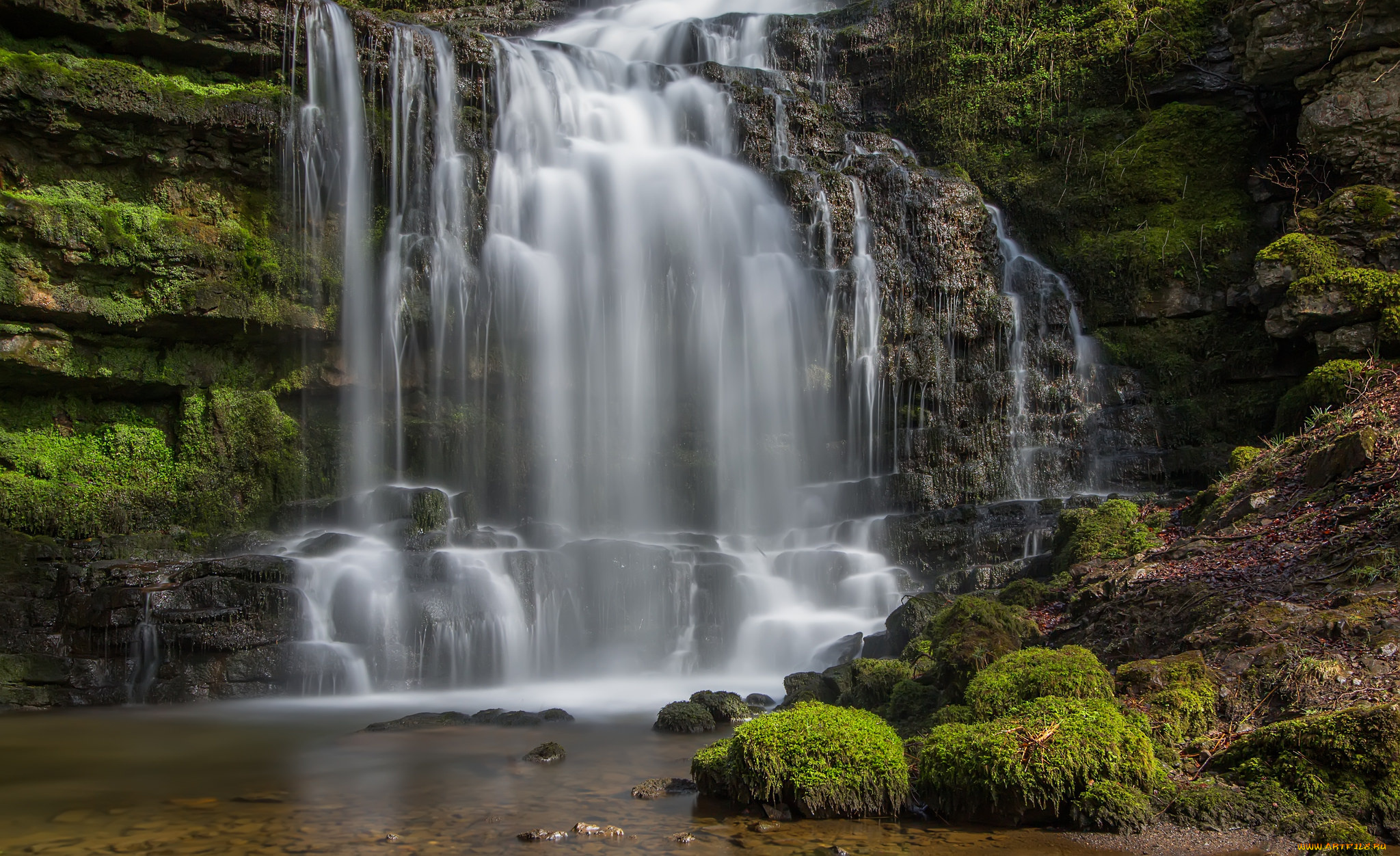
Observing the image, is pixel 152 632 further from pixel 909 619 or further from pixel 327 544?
pixel 909 619

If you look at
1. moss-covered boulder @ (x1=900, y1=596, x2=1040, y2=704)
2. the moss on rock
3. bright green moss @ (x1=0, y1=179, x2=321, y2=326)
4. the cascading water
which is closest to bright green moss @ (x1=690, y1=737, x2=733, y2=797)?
moss-covered boulder @ (x1=900, y1=596, x2=1040, y2=704)

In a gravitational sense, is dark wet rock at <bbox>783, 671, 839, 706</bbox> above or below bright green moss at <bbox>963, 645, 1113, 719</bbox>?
below

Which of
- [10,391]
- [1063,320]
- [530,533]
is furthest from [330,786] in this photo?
[1063,320]

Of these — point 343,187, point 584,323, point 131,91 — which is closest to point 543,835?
point 584,323

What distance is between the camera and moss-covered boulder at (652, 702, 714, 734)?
9617 mm

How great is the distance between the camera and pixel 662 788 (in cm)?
685

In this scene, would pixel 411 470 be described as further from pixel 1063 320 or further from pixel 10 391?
pixel 1063 320

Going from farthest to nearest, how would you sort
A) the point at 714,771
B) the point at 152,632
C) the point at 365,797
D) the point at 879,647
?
the point at 152,632 < the point at 879,647 < the point at 365,797 < the point at 714,771

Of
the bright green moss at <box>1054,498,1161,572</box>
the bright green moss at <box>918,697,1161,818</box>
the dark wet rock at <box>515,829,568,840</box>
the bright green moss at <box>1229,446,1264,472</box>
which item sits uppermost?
the bright green moss at <box>1229,446,1264,472</box>

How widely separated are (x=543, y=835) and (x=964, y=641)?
4.17 m

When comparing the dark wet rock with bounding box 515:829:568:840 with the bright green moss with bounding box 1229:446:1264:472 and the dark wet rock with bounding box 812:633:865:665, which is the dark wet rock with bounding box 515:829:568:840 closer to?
the dark wet rock with bounding box 812:633:865:665

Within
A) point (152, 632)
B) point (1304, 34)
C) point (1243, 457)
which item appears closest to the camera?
point (152, 632)

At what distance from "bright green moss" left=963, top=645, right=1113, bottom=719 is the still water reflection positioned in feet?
4.02

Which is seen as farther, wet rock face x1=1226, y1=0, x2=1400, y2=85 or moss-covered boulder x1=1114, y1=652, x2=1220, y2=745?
wet rock face x1=1226, y1=0, x2=1400, y2=85
